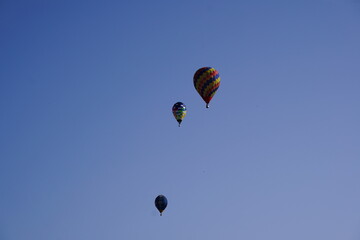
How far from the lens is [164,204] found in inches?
3757

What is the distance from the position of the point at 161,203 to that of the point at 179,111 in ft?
45.9

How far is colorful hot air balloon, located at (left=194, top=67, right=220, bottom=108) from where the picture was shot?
3297 inches

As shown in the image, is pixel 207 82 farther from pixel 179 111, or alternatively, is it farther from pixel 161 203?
pixel 161 203

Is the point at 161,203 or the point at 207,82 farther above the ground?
the point at 207,82

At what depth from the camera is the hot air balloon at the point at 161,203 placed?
94.8 metres

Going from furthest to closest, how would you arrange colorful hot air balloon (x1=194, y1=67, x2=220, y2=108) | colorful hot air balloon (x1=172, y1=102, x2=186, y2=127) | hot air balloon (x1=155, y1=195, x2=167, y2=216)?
hot air balloon (x1=155, y1=195, x2=167, y2=216) → colorful hot air balloon (x1=172, y1=102, x2=186, y2=127) → colorful hot air balloon (x1=194, y1=67, x2=220, y2=108)

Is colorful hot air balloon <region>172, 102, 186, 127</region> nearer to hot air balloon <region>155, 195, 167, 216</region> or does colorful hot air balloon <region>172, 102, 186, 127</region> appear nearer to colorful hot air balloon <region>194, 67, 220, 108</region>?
colorful hot air balloon <region>194, 67, 220, 108</region>

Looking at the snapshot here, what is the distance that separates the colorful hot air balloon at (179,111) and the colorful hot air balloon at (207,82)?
26.9 feet

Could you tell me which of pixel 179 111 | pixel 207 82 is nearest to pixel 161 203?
pixel 179 111

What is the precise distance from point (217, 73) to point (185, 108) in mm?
11025

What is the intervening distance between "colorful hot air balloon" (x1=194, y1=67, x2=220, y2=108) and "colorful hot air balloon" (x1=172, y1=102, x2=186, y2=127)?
820 cm

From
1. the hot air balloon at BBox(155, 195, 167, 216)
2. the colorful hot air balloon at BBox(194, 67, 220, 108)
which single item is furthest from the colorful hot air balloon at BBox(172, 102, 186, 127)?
the hot air balloon at BBox(155, 195, 167, 216)

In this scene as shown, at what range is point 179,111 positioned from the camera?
303 feet

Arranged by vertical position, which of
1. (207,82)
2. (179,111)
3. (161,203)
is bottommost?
(161,203)
